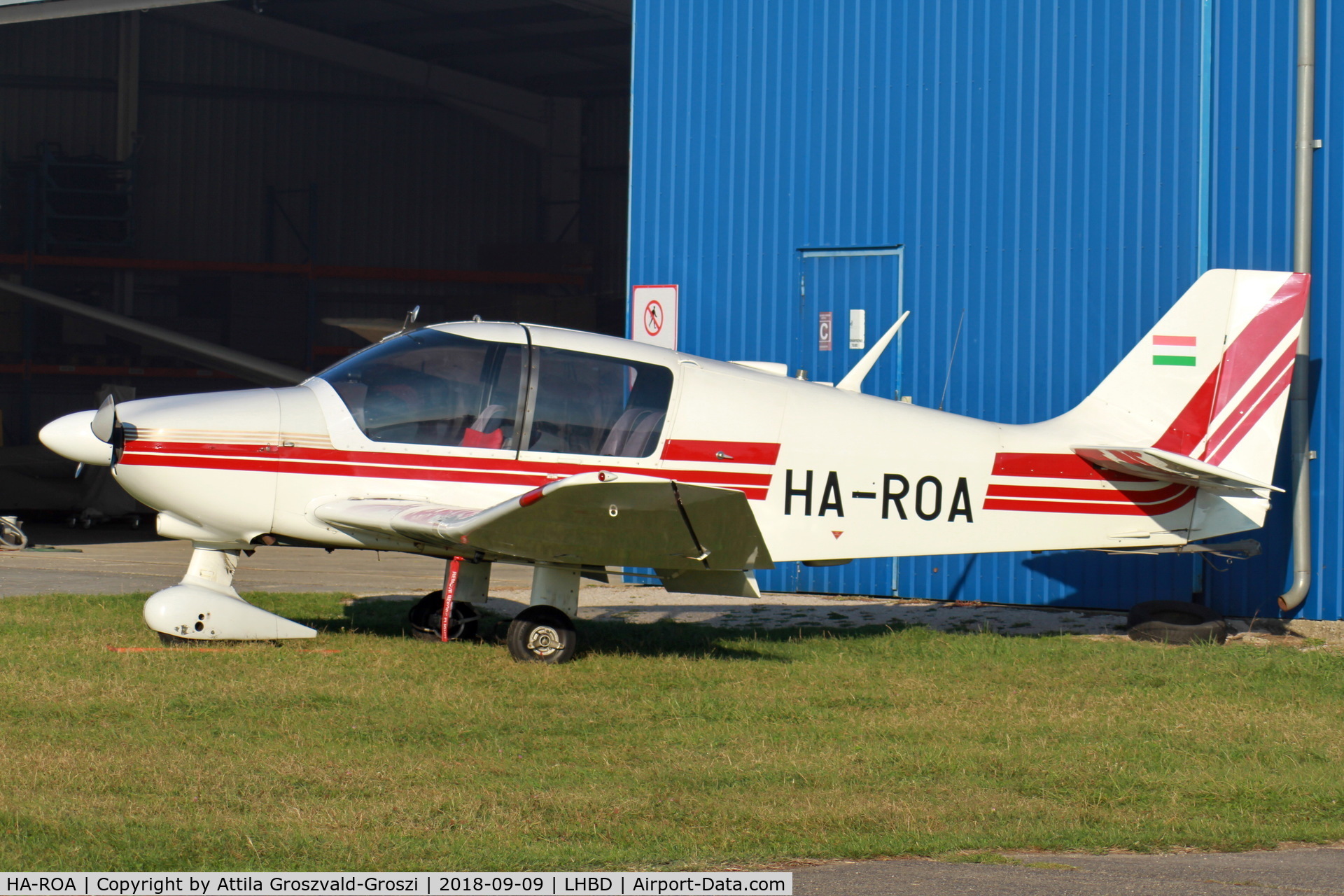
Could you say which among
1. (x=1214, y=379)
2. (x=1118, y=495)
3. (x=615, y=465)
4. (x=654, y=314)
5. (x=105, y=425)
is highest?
(x=654, y=314)

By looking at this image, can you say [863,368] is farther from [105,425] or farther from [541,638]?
[105,425]

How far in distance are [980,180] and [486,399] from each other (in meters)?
5.34

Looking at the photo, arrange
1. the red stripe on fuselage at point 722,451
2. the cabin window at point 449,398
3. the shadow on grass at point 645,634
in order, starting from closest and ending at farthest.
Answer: the cabin window at point 449,398, the red stripe on fuselage at point 722,451, the shadow on grass at point 645,634

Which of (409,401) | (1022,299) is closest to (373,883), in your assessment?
(409,401)

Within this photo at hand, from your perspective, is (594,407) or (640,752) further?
(594,407)

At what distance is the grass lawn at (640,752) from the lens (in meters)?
4.08

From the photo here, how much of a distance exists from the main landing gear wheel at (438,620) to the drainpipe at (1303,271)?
578cm

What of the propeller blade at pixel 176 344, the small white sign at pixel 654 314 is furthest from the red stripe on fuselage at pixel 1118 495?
the propeller blade at pixel 176 344

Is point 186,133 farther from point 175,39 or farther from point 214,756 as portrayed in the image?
point 214,756

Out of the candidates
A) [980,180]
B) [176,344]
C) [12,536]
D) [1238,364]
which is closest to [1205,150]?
[980,180]

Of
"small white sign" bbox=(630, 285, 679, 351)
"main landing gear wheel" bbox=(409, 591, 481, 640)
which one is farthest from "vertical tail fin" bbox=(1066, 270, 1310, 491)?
"small white sign" bbox=(630, 285, 679, 351)

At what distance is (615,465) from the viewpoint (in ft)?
24.5

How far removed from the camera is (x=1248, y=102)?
9.77 meters

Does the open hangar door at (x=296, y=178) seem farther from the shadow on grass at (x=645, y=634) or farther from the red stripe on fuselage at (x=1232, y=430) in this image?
the red stripe on fuselage at (x=1232, y=430)
